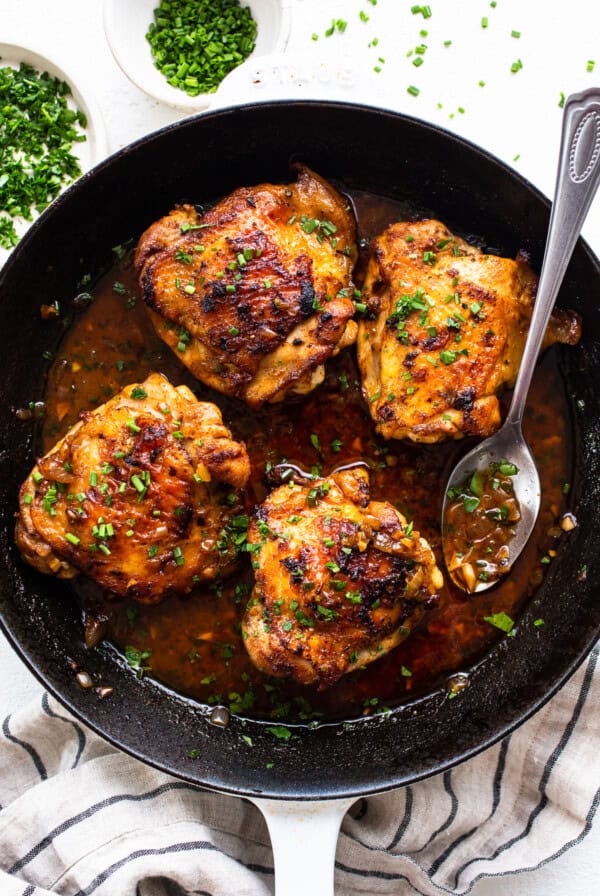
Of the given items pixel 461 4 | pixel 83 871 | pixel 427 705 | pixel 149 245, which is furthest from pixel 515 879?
pixel 461 4

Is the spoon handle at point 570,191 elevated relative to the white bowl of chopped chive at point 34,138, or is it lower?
elevated

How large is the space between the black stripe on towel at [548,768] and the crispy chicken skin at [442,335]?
3.79 feet

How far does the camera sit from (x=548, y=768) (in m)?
3.87

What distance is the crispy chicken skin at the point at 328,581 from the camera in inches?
135

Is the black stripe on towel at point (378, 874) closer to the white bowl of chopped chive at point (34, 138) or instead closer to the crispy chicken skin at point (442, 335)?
the crispy chicken skin at point (442, 335)

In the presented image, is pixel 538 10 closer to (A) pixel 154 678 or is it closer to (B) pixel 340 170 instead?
(B) pixel 340 170

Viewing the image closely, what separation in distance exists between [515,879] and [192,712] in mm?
1640

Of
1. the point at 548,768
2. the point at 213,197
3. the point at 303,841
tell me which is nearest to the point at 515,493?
the point at 548,768

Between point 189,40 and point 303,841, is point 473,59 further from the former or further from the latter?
point 303,841

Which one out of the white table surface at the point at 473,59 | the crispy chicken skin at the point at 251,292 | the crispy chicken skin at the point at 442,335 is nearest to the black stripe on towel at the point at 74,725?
the white table surface at the point at 473,59

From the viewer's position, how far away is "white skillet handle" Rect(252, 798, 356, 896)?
3492 mm

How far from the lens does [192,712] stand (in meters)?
3.89

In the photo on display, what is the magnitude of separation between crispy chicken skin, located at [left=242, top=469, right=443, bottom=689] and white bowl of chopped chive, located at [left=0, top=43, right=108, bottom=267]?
5.73 ft

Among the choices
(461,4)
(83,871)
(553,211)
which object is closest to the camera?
(553,211)
